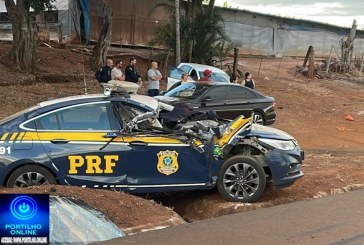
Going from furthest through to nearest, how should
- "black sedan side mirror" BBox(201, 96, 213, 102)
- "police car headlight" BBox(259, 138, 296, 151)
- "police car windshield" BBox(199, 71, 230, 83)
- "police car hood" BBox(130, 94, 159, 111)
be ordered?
"police car windshield" BBox(199, 71, 230, 83) → "black sedan side mirror" BBox(201, 96, 213, 102) → "police car headlight" BBox(259, 138, 296, 151) → "police car hood" BBox(130, 94, 159, 111)

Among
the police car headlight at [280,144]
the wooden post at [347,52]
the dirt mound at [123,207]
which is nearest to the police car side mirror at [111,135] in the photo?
the dirt mound at [123,207]

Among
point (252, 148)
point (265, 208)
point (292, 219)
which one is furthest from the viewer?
point (252, 148)

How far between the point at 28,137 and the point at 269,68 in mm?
28581

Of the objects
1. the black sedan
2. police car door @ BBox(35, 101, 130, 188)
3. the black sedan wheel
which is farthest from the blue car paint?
the black sedan wheel

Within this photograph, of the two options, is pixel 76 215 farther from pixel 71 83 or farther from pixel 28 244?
pixel 71 83

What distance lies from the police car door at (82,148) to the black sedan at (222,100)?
565 cm

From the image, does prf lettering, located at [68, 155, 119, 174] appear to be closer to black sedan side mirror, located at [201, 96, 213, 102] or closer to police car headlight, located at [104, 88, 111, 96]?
police car headlight, located at [104, 88, 111, 96]

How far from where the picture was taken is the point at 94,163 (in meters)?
6.80

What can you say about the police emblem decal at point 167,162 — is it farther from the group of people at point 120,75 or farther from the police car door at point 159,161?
the group of people at point 120,75

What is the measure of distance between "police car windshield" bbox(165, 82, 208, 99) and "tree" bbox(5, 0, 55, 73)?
8.81 meters

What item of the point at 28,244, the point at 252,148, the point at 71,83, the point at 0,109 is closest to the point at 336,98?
the point at 71,83

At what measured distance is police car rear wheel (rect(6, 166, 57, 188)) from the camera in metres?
6.66

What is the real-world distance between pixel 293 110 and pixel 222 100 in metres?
7.45

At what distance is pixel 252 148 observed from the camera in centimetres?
757
